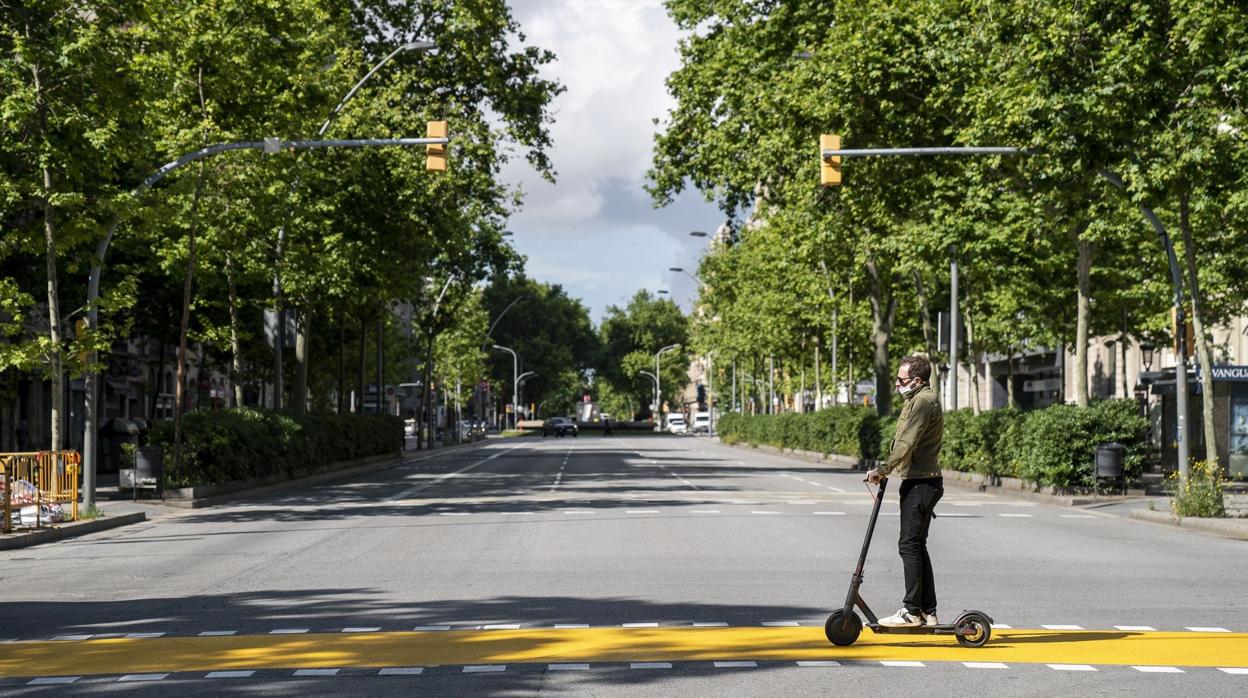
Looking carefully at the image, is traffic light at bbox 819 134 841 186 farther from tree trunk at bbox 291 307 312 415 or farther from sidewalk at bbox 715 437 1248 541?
tree trunk at bbox 291 307 312 415

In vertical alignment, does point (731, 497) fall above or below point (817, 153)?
below

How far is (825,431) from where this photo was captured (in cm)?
5378

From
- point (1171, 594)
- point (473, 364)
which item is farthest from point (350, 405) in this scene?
point (1171, 594)

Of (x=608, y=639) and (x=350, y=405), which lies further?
(x=350, y=405)

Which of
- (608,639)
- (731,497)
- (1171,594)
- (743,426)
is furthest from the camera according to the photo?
(743,426)

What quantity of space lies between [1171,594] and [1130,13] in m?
12.8

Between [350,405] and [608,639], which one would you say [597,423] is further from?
[608,639]

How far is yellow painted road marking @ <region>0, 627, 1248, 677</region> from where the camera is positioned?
29.5 feet

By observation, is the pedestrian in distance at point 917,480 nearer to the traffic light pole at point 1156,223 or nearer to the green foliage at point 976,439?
the traffic light pole at point 1156,223

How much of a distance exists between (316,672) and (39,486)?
13.9m

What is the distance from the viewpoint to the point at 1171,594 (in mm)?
12781

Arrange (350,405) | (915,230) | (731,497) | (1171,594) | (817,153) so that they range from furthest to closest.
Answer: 1. (350,405)
2. (817,153)
3. (915,230)
4. (731,497)
5. (1171,594)

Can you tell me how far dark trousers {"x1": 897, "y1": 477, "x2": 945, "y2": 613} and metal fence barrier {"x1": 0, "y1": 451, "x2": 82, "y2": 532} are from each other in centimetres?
1364

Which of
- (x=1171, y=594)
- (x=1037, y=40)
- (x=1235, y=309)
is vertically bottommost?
(x=1171, y=594)
